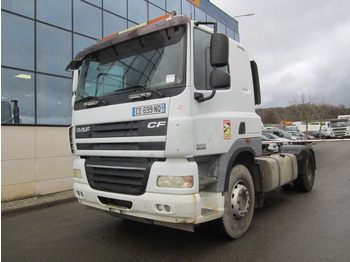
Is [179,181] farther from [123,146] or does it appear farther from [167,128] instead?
[123,146]

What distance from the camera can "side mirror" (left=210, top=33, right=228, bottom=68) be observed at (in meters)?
3.34

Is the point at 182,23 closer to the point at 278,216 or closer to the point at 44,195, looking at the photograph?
the point at 278,216

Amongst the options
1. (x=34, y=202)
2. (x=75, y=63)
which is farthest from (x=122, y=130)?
(x=34, y=202)

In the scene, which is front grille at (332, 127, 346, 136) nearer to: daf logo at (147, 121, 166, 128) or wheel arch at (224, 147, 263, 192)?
wheel arch at (224, 147, 263, 192)

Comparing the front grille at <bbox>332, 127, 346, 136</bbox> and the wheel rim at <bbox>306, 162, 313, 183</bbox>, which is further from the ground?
the front grille at <bbox>332, 127, 346, 136</bbox>

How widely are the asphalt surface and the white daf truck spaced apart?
1.30 ft

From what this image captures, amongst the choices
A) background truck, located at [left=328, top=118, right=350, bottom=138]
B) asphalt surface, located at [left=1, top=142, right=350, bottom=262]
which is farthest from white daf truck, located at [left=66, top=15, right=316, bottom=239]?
background truck, located at [left=328, top=118, right=350, bottom=138]

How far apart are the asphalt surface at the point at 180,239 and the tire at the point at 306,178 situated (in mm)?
869

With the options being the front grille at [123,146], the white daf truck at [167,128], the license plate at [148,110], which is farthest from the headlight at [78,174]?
the license plate at [148,110]

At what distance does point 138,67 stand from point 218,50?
3.41 feet

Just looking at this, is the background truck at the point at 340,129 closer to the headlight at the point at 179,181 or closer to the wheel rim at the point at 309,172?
the wheel rim at the point at 309,172

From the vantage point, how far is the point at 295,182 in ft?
23.5

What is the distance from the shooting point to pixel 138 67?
12.1 feet

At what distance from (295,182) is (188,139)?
196 inches
